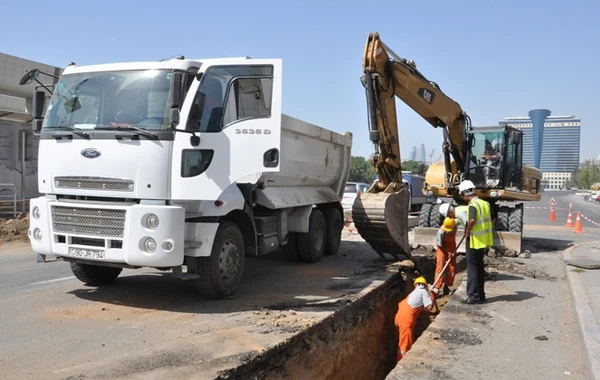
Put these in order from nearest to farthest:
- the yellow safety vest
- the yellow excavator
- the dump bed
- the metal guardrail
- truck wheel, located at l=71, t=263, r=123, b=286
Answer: the yellow safety vest, truck wheel, located at l=71, t=263, r=123, b=286, the dump bed, the yellow excavator, the metal guardrail

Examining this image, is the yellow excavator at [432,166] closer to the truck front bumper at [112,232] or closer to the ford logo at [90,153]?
the truck front bumper at [112,232]

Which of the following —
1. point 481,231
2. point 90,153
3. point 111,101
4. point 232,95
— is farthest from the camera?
point 481,231

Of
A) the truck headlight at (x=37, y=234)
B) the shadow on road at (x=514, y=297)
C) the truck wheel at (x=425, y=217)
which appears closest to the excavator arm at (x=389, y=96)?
the truck wheel at (x=425, y=217)

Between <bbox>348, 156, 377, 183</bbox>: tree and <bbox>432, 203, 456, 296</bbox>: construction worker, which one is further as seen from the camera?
<bbox>348, 156, 377, 183</bbox>: tree

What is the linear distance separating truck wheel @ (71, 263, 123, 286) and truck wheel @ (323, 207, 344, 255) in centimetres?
434

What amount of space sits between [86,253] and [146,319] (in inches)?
42.2

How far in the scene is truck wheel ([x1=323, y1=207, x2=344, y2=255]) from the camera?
10375 millimetres

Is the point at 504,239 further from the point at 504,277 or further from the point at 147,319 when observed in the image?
the point at 147,319

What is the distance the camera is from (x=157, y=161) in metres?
5.74

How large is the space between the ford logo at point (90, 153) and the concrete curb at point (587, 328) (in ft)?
17.9

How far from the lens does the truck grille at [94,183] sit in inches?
228

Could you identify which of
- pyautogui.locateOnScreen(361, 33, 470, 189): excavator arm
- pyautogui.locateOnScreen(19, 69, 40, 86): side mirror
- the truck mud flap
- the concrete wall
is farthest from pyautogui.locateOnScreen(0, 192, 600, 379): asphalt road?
the concrete wall

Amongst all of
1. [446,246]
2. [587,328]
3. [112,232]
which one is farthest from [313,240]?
[587,328]

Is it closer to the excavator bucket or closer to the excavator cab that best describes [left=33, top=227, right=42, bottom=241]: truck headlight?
the excavator bucket
